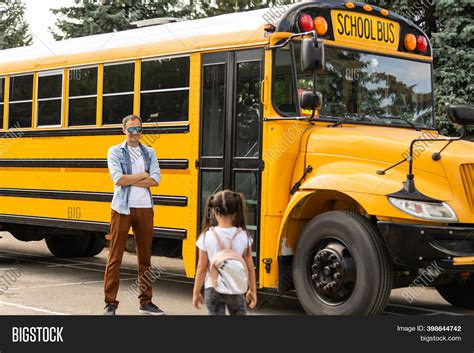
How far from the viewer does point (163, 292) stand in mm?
8320

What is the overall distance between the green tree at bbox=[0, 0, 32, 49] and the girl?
20934mm

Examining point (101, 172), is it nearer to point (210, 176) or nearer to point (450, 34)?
point (210, 176)

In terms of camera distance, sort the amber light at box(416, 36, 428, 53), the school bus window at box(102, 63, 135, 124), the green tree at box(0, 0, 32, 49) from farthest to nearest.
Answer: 1. the green tree at box(0, 0, 32, 49)
2. the school bus window at box(102, 63, 135, 124)
3. the amber light at box(416, 36, 428, 53)

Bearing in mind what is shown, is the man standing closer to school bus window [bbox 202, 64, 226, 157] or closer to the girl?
school bus window [bbox 202, 64, 226, 157]

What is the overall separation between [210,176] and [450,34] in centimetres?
613

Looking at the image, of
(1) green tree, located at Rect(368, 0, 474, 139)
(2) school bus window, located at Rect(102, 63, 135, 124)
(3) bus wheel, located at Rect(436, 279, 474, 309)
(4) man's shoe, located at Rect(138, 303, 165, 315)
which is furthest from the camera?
(1) green tree, located at Rect(368, 0, 474, 139)

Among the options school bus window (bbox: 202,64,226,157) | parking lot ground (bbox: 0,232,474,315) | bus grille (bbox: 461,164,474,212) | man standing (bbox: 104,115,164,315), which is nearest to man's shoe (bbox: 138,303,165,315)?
man standing (bbox: 104,115,164,315)

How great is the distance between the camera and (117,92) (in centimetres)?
820

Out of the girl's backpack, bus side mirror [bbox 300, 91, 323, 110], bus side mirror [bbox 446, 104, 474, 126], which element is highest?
bus side mirror [bbox 300, 91, 323, 110]

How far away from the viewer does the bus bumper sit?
580 centimetres

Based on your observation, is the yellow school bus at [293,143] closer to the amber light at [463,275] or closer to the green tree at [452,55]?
the amber light at [463,275]

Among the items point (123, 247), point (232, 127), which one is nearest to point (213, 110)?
point (232, 127)

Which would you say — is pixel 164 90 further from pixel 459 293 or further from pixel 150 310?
pixel 459 293

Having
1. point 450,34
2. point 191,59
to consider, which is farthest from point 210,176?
point 450,34
